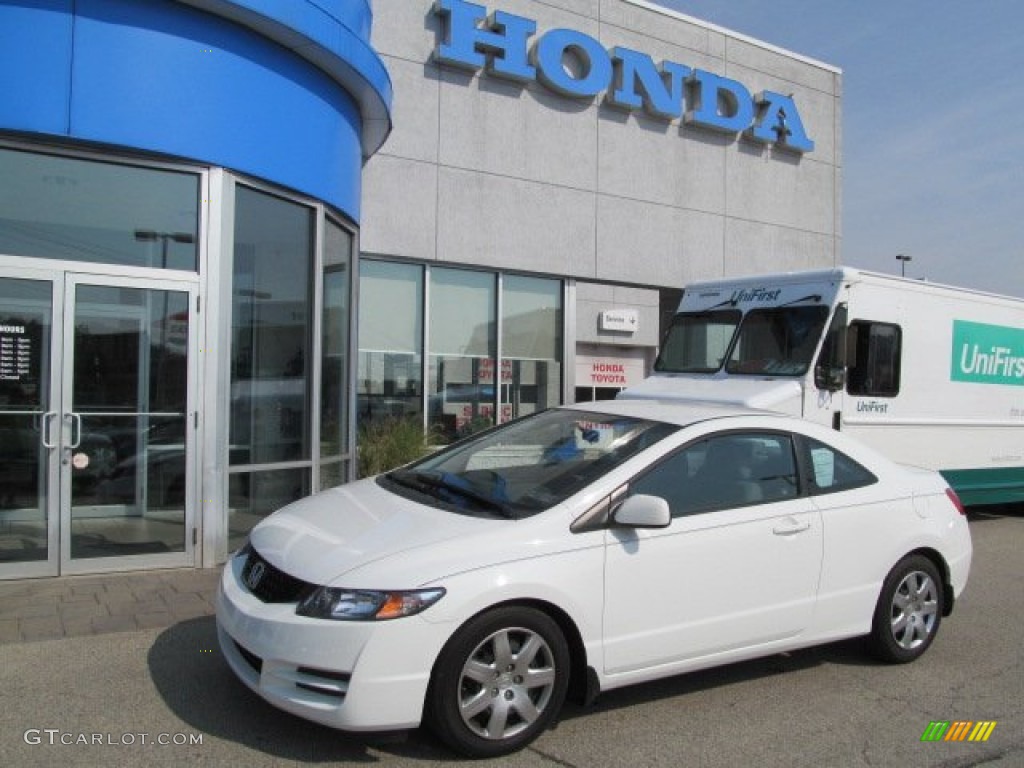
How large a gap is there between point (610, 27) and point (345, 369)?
8.51 metres

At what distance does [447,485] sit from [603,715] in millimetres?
1388

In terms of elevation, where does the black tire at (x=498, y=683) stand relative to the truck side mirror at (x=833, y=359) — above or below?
below

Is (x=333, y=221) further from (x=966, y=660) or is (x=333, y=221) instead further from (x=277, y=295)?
(x=966, y=660)

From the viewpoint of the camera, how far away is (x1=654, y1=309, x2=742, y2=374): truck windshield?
909 centimetres

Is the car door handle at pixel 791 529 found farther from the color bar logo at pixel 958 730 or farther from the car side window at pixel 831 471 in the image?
the color bar logo at pixel 958 730

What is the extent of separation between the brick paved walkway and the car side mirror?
3.12m

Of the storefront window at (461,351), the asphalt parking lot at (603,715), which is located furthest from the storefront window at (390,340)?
the asphalt parking lot at (603,715)

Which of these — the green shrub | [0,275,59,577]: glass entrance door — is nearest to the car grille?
[0,275,59,577]: glass entrance door

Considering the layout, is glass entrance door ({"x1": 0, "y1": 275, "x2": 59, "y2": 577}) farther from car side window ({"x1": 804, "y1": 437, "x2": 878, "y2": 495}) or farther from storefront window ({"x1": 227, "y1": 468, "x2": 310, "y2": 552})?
car side window ({"x1": 804, "y1": 437, "x2": 878, "y2": 495})

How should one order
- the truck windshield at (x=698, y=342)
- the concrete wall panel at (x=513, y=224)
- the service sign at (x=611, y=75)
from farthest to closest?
the concrete wall panel at (x=513, y=224) < the service sign at (x=611, y=75) < the truck windshield at (x=698, y=342)

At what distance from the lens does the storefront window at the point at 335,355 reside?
Result: 8500mm

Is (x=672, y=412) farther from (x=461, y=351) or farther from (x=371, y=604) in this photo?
(x=461, y=351)

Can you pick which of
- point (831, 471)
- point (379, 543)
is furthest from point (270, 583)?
point (831, 471)

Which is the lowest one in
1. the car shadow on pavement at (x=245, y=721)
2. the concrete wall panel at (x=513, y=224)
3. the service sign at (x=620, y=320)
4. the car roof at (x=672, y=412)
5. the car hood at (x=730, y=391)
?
the car shadow on pavement at (x=245, y=721)
